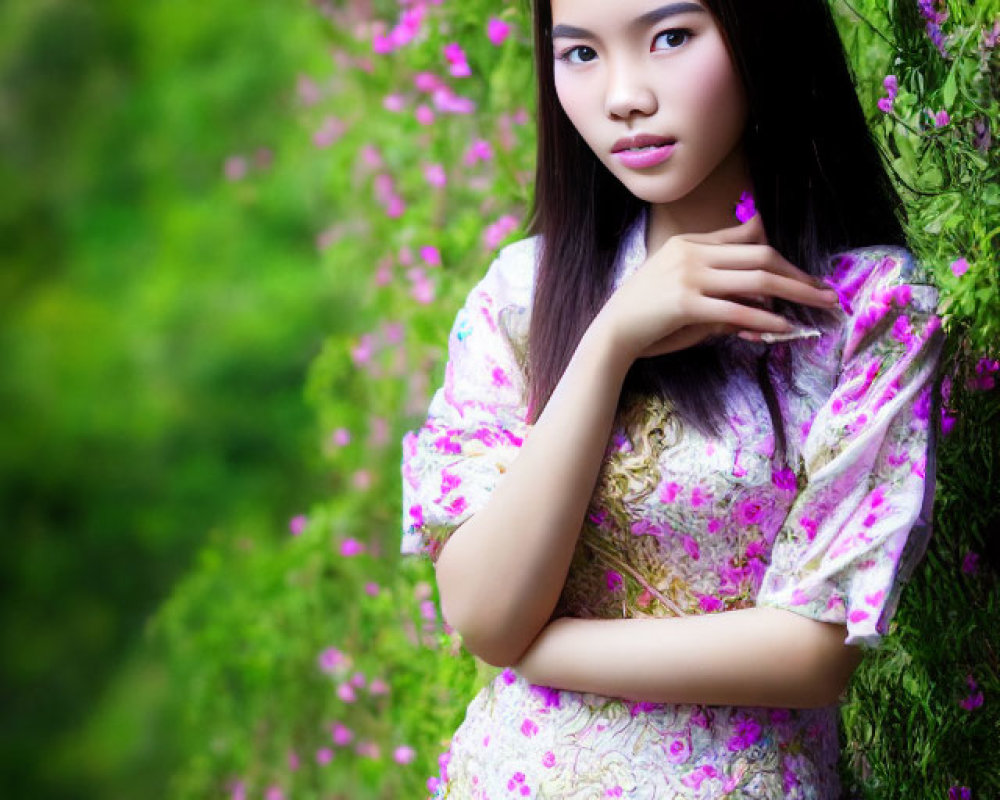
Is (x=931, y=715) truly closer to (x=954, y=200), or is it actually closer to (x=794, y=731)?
(x=794, y=731)

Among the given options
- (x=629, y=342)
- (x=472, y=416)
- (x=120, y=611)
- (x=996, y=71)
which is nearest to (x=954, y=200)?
(x=996, y=71)

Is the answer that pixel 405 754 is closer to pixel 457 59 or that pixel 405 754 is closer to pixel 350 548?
pixel 350 548

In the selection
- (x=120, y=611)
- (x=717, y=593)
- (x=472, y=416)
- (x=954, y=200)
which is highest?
(x=954, y=200)

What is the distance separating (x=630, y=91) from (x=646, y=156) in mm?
60

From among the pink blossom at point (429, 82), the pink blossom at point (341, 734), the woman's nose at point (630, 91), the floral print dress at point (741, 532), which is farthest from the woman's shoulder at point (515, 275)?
the pink blossom at point (341, 734)

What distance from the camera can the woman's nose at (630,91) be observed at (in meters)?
1.43

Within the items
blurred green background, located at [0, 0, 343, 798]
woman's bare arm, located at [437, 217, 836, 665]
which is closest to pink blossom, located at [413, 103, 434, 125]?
woman's bare arm, located at [437, 217, 836, 665]

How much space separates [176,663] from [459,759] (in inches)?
90.3

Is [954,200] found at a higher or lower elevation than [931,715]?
higher

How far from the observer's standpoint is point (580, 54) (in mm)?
1479

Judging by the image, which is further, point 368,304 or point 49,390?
point 49,390

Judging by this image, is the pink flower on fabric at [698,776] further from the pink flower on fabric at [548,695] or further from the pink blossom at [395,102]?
the pink blossom at [395,102]

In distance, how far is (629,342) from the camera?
145 centimetres

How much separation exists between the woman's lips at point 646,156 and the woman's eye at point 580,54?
90 millimetres
